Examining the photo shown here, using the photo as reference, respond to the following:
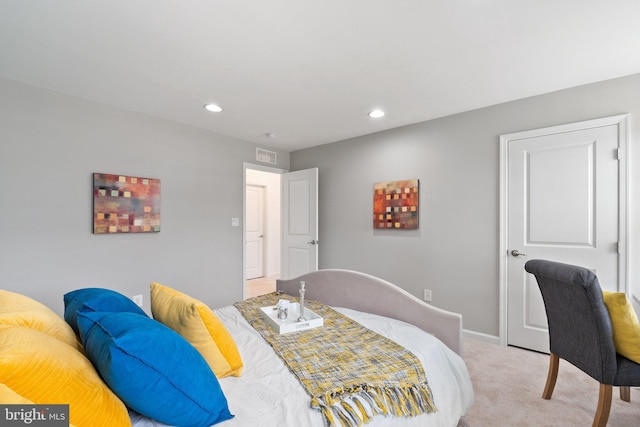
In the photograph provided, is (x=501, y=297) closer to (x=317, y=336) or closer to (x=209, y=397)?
(x=317, y=336)

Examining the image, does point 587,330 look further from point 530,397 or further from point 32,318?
point 32,318

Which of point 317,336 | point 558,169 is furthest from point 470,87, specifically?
point 317,336

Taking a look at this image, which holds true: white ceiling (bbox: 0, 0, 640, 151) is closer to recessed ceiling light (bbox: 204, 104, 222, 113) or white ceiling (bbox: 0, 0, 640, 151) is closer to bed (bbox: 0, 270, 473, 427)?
recessed ceiling light (bbox: 204, 104, 222, 113)

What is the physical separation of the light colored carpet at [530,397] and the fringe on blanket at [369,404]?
89cm

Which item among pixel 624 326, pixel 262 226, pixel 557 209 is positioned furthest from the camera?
pixel 262 226

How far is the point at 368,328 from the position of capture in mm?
1781

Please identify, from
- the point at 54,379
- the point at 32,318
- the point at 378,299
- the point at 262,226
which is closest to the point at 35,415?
the point at 54,379

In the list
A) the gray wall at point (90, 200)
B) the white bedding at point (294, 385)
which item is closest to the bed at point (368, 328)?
the white bedding at point (294, 385)

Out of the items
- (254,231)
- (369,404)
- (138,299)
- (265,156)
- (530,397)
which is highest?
(265,156)

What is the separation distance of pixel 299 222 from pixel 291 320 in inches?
105

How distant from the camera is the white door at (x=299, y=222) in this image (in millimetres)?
4293

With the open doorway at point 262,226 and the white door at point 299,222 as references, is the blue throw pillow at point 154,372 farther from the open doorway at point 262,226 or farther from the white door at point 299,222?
the open doorway at point 262,226

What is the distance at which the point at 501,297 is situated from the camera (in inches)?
116

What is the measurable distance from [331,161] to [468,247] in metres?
2.15
